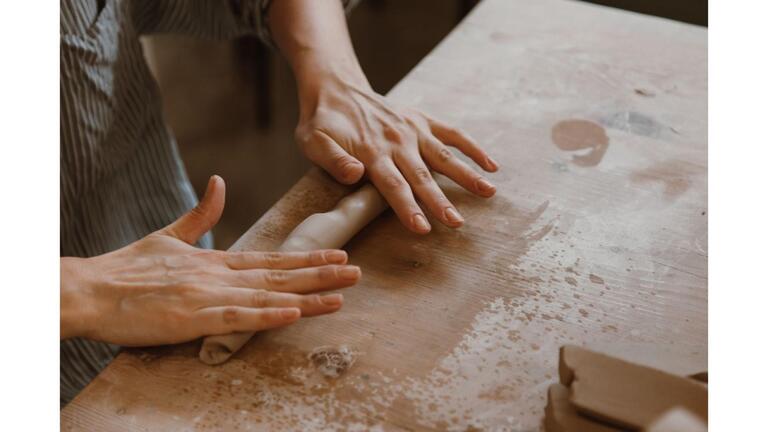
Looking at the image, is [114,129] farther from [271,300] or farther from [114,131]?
[271,300]

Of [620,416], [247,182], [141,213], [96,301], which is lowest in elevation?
[247,182]

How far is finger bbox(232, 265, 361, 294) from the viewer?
3.27 ft

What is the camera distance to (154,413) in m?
0.91

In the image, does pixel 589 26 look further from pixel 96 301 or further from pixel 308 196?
pixel 96 301

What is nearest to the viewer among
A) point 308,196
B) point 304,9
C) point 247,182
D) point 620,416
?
point 620,416

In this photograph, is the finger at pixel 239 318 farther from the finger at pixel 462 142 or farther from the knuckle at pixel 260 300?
the finger at pixel 462 142

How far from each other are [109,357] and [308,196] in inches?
21.6

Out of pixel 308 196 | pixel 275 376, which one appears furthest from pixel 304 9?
pixel 275 376

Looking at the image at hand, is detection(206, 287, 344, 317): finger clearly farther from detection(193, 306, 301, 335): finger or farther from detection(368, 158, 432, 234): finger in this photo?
detection(368, 158, 432, 234): finger

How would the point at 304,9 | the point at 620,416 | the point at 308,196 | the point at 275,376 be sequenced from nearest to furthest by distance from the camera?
the point at 620,416
the point at 275,376
the point at 308,196
the point at 304,9

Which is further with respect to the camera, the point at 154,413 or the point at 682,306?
the point at 682,306

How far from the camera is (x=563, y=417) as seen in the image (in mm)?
855

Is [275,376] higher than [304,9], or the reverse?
[304,9]

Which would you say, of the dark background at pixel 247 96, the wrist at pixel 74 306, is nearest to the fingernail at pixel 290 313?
the wrist at pixel 74 306
